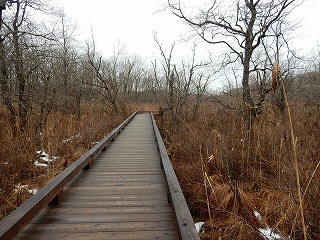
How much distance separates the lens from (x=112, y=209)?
336 centimetres

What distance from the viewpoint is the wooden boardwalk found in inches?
107

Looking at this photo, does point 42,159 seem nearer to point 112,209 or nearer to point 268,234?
point 112,209

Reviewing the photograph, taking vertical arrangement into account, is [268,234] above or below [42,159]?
below

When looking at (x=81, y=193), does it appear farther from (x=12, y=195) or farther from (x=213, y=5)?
(x=213, y=5)

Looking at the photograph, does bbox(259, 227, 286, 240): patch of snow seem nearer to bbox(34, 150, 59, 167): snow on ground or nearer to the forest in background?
the forest in background

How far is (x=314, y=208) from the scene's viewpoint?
3207 millimetres

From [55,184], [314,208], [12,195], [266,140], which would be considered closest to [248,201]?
[314,208]

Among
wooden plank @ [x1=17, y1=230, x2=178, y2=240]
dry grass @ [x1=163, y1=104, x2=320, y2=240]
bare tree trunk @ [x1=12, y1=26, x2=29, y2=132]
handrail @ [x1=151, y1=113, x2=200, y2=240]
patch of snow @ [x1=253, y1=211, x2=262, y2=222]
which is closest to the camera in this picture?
handrail @ [x1=151, y1=113, x2=200, y2=240]

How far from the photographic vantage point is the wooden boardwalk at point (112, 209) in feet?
8.92

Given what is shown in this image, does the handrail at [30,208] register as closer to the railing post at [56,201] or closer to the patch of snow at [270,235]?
the railing post at [56,201]

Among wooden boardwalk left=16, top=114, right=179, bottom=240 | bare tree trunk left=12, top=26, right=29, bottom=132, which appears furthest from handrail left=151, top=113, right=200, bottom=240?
bare tree trunk left=12, top=26, right=29, bottom=132

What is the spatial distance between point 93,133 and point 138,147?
146 inches

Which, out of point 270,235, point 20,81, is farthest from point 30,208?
point 20,81

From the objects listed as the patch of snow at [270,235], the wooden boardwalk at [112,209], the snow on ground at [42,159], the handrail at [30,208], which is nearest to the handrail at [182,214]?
the wooden boardwalk at [112,209]
